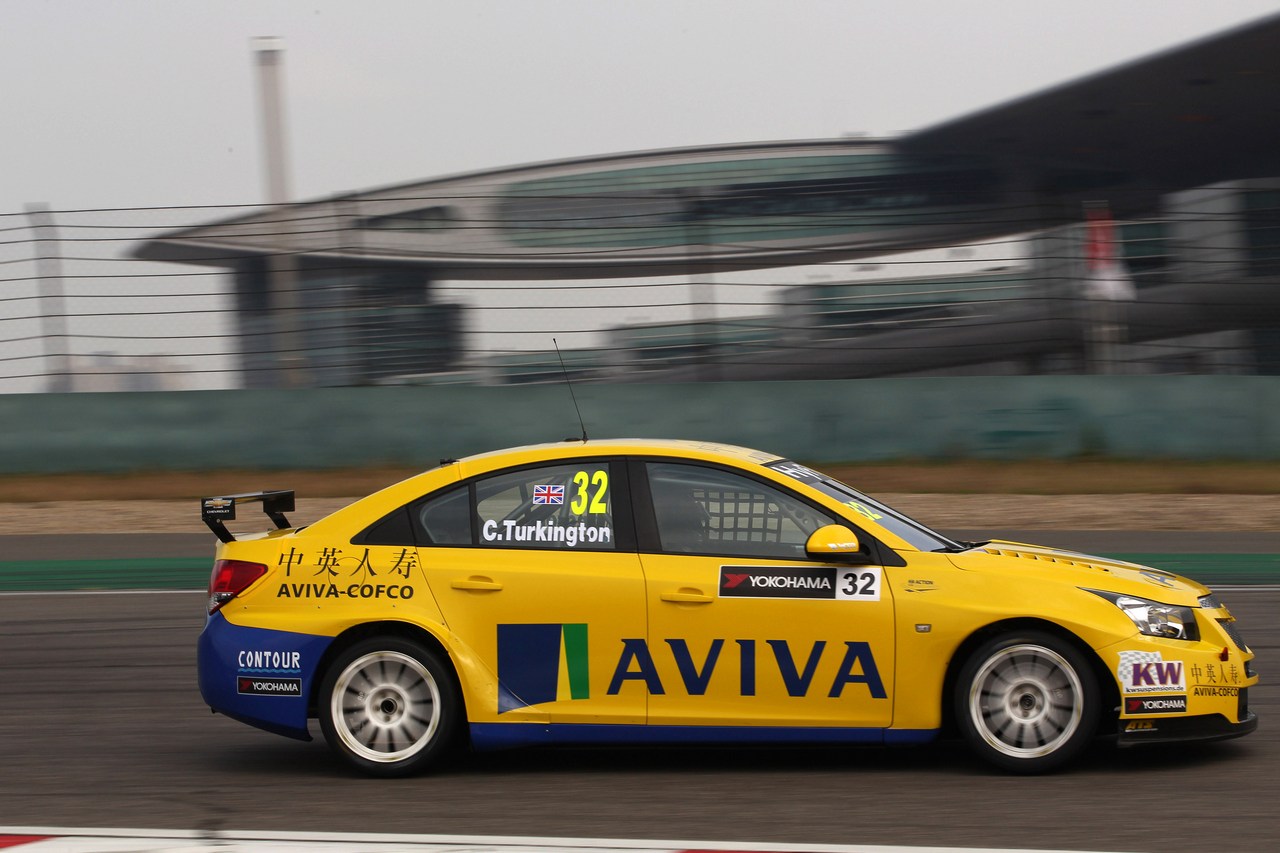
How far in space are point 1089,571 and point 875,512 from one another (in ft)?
2.81

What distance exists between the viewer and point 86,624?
9695 millimetres

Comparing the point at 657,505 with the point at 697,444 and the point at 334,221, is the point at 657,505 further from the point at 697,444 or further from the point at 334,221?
the point at 334,221

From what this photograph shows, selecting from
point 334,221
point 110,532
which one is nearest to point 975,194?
point 334,221

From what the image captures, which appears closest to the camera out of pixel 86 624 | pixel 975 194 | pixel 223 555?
pixel 223 555

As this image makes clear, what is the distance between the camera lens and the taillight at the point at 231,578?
238 inches

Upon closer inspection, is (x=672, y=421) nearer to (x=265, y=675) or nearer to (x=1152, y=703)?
(x=265, y=675)

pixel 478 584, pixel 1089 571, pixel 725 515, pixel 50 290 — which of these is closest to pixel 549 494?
pixel 478 584

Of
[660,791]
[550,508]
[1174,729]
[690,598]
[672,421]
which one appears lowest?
[660,791]

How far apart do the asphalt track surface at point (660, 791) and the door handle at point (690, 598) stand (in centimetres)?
69

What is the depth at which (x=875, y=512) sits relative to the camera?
19.7ft

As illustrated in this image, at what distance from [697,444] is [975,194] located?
994 cm

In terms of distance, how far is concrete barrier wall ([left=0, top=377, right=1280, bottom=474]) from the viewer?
15664mm

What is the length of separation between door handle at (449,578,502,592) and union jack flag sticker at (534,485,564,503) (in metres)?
0.38

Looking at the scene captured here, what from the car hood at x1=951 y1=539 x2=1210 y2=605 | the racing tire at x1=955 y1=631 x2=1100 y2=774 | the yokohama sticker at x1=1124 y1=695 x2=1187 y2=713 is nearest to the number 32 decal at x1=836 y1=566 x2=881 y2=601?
the car hood at x1=951 y1=539 x2=1210 y2=605
